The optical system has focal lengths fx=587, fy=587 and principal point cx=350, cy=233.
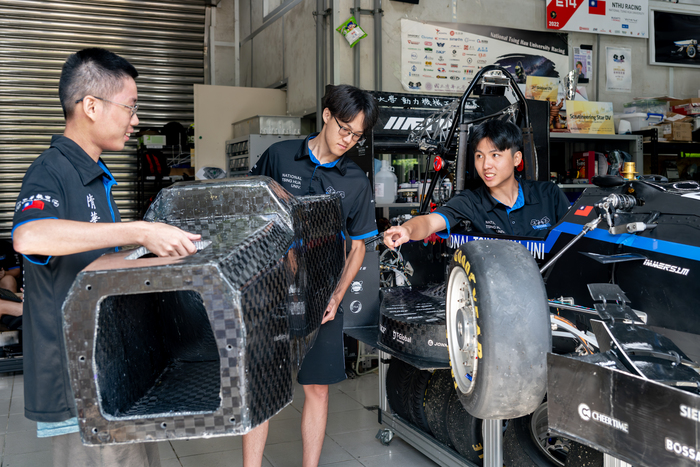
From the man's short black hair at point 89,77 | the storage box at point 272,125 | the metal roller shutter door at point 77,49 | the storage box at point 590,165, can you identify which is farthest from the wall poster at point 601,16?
the man's short black hair at point 89,77

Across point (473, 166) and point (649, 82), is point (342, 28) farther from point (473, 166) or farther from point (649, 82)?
point (649, 82)

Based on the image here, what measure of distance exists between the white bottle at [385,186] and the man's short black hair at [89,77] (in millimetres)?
3175

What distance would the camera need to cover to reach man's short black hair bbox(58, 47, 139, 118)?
153 cm

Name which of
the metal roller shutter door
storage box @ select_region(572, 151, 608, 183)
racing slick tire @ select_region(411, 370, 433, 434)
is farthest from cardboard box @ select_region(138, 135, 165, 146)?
racing slick tire @ select_region(411, 370, 433, 434)

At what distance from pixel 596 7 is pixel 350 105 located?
496 cm

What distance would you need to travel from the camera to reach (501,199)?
2869mm

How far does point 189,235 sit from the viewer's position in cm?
124

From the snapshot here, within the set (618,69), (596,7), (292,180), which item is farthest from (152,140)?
(292,180)

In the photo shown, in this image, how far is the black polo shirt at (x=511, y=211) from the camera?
9.14ft

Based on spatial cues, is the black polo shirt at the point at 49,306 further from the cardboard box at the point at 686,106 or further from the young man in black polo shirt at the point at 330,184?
the cardboard box at the point at 686,106

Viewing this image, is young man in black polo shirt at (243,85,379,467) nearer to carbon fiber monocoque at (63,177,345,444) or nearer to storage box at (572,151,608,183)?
carbon fiber monocoque at (63,177,345,444)

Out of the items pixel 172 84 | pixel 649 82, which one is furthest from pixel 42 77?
pixel 649 82

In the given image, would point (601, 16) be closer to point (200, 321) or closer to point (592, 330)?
point (592, 330)

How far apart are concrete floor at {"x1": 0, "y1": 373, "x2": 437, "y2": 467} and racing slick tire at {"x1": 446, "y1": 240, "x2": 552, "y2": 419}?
4.97 ft
